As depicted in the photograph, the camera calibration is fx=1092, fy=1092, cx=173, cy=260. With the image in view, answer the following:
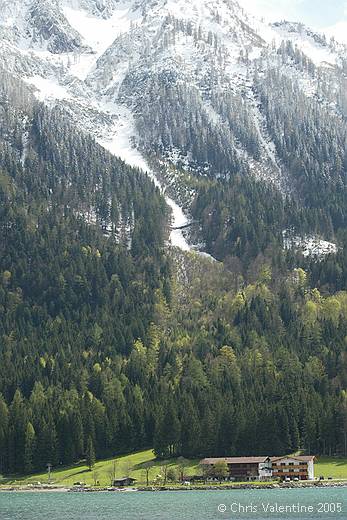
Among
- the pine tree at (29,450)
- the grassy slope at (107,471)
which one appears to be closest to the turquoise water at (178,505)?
the grassy slope at (107,471)

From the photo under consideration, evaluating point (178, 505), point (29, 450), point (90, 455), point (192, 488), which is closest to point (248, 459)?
point (192, 488)

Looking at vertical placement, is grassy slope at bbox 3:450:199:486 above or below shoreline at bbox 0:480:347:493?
above

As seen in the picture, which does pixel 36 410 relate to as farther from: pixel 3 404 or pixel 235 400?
pixel 235 400

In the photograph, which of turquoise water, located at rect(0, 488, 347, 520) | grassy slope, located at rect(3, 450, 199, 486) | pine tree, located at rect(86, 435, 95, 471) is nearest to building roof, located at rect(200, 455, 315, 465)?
grassy slope, located at rect(3, 450, 199, 486)

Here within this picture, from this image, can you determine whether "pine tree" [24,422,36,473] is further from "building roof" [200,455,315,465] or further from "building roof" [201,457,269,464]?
"building roof" [201,457,269,464]

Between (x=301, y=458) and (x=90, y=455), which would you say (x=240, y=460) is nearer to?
(x=301, y=458)

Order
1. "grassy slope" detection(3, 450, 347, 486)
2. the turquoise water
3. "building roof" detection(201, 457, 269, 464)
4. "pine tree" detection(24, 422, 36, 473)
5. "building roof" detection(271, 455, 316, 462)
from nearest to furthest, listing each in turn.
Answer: the turquoise water
"building roof" detection(271, 455, 316, 462)
"building roof" detection(201, 457, 269, 464)
"grassy slope" detection(3, 450, 347, 486)
"pine tree" detection(24, 422, 36, 473)

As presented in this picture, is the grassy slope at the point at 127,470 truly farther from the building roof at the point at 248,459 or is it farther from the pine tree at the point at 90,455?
the building roof at the point at 248,459
